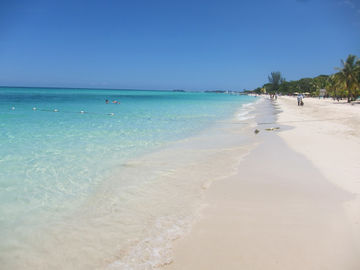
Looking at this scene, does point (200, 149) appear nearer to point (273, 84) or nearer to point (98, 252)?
point (98, 252)

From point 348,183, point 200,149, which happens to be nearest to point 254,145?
point 200,149

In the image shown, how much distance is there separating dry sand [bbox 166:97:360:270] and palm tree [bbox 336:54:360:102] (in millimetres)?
36544

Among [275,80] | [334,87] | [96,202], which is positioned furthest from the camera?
[275,80]

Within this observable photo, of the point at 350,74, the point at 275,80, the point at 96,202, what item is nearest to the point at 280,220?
the point at 96,202

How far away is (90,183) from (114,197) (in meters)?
1.16

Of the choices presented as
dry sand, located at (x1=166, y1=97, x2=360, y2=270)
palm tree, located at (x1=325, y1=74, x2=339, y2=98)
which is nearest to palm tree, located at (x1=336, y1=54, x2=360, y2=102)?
palm tree, located at (x1=325, y1=74, x2=339, y2=98)

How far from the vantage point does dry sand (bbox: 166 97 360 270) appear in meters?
2.93

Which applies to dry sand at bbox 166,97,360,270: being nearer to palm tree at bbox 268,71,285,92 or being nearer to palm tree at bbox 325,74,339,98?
palm tree at bbox 325,74,339,98

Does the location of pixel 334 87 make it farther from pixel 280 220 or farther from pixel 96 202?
pixel 96 202

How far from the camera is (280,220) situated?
382cm

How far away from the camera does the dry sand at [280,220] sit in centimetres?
293

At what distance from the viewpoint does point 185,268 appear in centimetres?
282

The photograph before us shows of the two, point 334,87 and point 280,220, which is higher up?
point 334,87

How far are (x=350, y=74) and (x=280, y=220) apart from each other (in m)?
41.3
